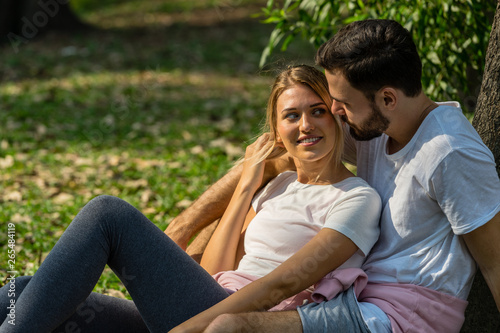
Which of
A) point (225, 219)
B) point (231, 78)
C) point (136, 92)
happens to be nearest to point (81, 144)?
point (136, 92)

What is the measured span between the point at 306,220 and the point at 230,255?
45 cm

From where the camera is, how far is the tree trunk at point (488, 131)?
2637 mm

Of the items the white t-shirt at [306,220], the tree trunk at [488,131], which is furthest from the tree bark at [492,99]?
the white t-shirt at [306,220]

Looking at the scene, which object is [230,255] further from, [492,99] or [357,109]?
[492,99]

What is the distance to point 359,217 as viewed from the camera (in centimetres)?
237

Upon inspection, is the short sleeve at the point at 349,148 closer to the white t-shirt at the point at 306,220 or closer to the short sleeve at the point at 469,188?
the white t-shirt at the point at 306,220

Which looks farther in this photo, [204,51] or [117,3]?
[117,3]

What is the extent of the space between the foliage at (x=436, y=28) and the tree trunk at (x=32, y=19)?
27.6 feet

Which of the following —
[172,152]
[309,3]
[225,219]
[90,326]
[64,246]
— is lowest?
[172,152]

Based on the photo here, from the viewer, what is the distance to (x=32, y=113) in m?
7.37

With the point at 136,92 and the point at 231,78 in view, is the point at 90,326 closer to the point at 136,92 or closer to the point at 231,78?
→ the point at 136,92

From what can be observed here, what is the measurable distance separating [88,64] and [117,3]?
21.9 feet

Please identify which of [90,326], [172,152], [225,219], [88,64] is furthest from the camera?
[88,64]

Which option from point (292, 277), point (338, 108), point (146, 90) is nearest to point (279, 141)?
point (338, 108)
